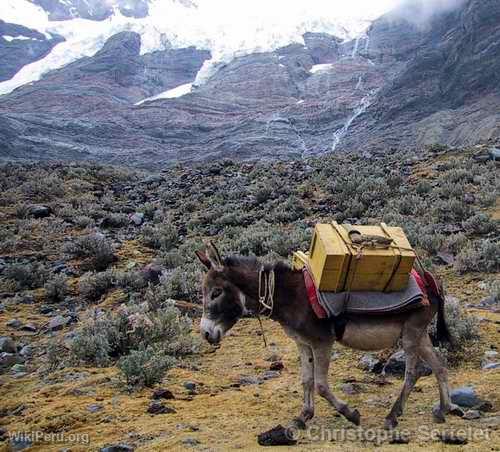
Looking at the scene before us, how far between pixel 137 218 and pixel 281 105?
288 ft

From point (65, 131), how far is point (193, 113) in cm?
2543

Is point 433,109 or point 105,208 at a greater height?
point 433,109

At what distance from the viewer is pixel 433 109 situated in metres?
80.4

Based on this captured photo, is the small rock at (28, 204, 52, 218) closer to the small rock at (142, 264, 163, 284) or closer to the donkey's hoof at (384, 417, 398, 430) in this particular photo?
the small rock at (142, 264, 163, 284)

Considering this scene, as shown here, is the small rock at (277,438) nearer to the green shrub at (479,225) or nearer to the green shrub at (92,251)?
the green shrub at (479,225)

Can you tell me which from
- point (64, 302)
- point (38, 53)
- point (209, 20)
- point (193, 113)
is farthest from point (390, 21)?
point (64, 302)

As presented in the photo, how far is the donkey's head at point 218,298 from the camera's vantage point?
5.15 metres

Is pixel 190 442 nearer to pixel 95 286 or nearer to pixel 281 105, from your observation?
pixel 95 286

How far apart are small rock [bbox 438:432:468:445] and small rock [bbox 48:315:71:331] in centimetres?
681

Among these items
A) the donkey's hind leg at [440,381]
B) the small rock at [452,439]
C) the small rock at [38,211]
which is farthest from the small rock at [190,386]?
the small rock at [38,211]

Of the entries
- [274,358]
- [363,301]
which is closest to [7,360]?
[274,358]

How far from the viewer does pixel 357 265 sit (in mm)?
4988

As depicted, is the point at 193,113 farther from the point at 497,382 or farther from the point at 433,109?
the point at 497,382

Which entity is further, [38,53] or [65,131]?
[38,53]
